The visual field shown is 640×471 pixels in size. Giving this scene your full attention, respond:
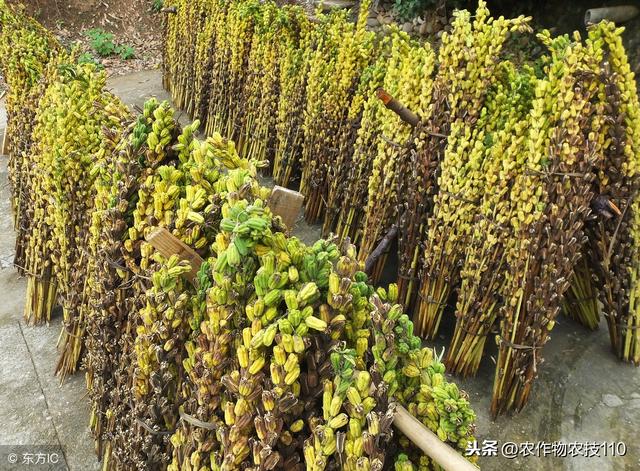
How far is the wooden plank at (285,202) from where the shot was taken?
1.58 metres

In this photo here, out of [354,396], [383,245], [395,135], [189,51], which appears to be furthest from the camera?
[189,51]

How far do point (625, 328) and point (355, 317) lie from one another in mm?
2255

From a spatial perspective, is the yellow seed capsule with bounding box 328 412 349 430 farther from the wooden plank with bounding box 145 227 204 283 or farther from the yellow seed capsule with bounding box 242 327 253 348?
the wooden plank with bounding box 145 227 204 283

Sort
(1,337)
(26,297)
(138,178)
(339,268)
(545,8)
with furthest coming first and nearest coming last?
(545,8) → (26,297) → (1,337) → (138,178) → (339,268)

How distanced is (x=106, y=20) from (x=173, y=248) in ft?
38.2

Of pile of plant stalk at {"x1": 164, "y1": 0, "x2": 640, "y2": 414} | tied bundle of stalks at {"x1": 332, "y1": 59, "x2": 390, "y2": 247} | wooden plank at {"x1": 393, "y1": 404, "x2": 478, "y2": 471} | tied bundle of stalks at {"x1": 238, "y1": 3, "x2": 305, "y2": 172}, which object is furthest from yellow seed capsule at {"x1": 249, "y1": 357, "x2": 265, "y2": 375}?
tied bundle of stalks at {"x1": 238, "y1": 3, "x2": 305, "y2": 172}

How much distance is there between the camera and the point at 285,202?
1593mm

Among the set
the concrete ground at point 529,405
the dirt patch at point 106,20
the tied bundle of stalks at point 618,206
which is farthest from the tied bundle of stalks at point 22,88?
the dirt patch at point 106,20

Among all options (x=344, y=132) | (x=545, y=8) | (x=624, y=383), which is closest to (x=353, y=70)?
(x=344, y=132)

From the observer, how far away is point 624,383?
2.88 m

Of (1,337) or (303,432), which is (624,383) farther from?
(1,337)

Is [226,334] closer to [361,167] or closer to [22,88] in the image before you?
[361,167]

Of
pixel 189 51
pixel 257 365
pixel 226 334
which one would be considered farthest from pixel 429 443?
pixel 189 51

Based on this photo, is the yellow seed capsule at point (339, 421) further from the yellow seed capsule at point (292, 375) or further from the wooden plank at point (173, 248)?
the wooden plank at point (173, 248)
